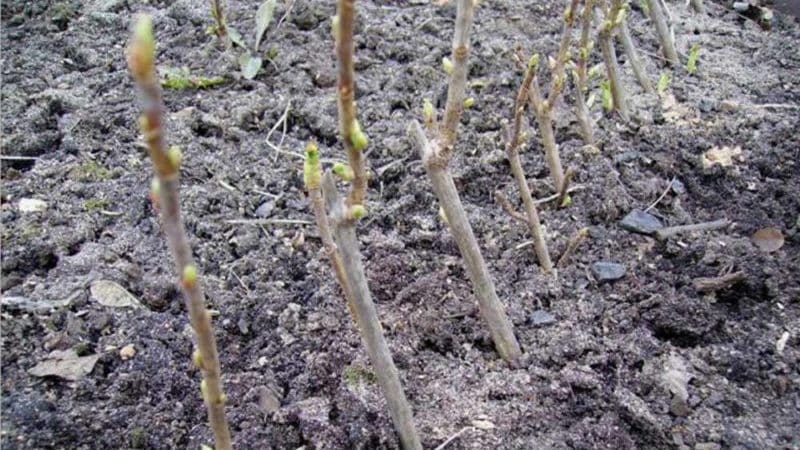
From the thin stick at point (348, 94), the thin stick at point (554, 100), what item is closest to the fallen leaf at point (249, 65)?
the thin stick at point (554, 100)

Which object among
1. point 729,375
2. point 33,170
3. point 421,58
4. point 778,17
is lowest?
point 729,375

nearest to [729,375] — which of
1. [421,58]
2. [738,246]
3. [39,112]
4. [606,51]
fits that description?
[738,246]

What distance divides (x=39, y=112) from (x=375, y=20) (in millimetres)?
998

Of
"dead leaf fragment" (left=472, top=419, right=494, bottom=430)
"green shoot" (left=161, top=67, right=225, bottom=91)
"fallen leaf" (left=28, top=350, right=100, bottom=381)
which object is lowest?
"dead leaf fragment" (left=472, top=419, right=494, bottom=430)

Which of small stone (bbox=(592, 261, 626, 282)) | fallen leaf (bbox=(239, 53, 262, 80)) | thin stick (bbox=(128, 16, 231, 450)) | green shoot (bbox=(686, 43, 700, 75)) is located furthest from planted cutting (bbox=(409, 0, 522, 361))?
green shoot (bbox=(686, 43, 700, 75))

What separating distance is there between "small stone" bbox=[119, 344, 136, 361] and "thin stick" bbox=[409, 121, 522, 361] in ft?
1.95

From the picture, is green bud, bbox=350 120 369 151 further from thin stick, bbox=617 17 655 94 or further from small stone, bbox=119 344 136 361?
thin stick, bbox=617 17 655 94

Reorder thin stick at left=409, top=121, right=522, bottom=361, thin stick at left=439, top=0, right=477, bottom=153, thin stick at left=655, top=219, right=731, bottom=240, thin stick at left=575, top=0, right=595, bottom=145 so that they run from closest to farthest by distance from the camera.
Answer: thin stick at left=439, top=0, right=477, bottom=153 → thin stick at left=409, top=121, right=522, bottom=361 → thin stick at left=655, top=219, right=731, bottom=240 → thin stick at left=575, top=0, right=595, bottom=145

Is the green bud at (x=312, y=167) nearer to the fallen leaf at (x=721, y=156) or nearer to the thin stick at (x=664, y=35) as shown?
the fallen leaf at (x=721, y=156)

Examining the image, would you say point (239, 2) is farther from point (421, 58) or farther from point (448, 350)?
point (448, 350)

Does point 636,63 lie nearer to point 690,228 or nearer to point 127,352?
point 690,228

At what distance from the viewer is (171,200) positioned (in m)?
0.67

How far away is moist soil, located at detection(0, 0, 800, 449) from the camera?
4.29 feet

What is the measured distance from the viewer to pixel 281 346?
1.42 m
